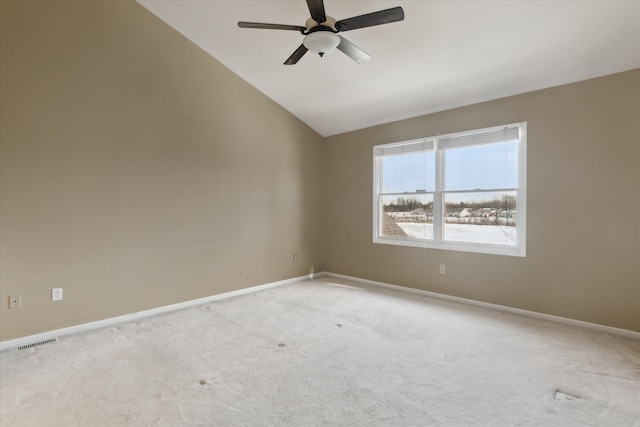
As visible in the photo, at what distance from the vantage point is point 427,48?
307 cm

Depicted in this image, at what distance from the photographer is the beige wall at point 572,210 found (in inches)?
113

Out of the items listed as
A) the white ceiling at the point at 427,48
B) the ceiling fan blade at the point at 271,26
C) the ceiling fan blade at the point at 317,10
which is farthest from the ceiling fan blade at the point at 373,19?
the white ceiling at the point at 427,48

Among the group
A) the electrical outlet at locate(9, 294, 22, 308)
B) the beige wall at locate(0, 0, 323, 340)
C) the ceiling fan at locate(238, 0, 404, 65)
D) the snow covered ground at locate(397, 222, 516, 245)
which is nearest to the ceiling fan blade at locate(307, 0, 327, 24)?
the ceiling fan at locate(238, 0, 404, 65)

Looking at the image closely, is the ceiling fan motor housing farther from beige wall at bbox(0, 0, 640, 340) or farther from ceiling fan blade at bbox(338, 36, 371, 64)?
beige wall at bbox(0, 0, 640, 340)

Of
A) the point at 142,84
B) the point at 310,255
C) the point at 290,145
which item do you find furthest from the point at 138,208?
Result: the point at 310,255

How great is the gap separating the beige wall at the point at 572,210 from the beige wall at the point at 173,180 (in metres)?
0.01

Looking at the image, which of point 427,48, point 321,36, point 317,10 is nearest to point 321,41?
point 321,36

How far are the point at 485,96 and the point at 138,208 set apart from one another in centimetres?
421

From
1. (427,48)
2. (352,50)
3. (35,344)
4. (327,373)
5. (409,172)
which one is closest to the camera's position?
(327,373)

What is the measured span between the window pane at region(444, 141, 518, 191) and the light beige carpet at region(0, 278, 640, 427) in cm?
157

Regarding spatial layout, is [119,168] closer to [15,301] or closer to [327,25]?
[15,301]

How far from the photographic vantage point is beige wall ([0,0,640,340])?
2748 millimetres

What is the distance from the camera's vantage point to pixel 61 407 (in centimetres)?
182

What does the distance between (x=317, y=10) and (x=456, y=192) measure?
2827 millimetres
